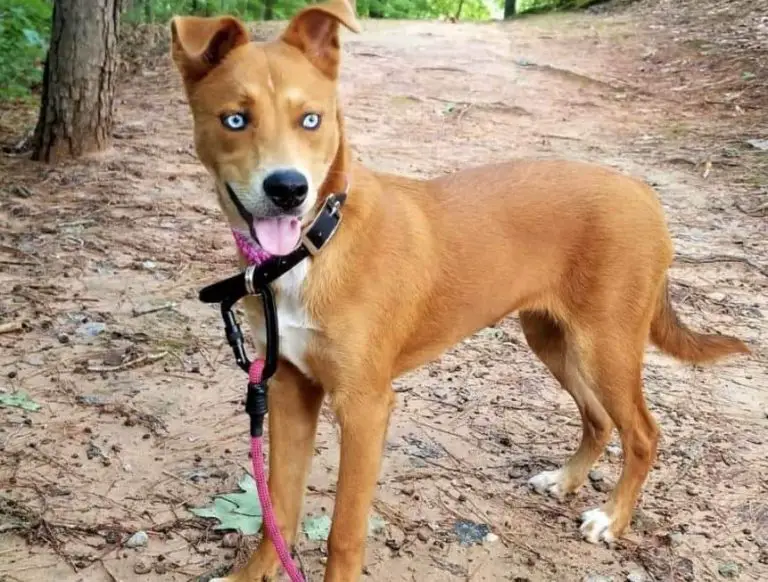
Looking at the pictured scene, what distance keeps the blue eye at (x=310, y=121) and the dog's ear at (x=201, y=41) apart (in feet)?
1.28

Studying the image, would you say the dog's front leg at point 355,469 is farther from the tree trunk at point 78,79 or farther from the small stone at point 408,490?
the tree trunk at point 78,79

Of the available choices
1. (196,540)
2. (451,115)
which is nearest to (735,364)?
(196,540)

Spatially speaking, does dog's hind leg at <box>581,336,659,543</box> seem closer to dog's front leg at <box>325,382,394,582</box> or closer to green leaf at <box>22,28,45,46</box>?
dog's front leg at <box>325,382,394,582</box>

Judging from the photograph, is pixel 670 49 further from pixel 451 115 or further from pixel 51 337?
pixel 51 337

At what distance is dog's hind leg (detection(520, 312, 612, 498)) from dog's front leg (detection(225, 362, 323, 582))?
121 centimetres

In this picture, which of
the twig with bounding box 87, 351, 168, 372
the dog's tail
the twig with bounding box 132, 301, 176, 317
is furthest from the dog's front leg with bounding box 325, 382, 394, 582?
the twig with bounding box 132, 301, 176, 317

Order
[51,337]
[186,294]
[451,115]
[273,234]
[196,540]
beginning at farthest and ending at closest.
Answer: [451,115], [186,294], [51,337], [196,540], [273,234]

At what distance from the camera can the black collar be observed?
3.23 metres

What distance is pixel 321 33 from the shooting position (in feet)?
11.0

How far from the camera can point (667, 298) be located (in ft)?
14.4

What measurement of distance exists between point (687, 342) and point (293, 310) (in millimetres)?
2096

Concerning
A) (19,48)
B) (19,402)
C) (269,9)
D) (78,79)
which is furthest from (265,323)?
(269,9)

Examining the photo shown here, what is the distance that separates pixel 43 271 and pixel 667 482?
412cm

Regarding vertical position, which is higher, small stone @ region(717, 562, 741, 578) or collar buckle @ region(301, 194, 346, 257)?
collar buckle @ region(301, 194, 346, 257)
